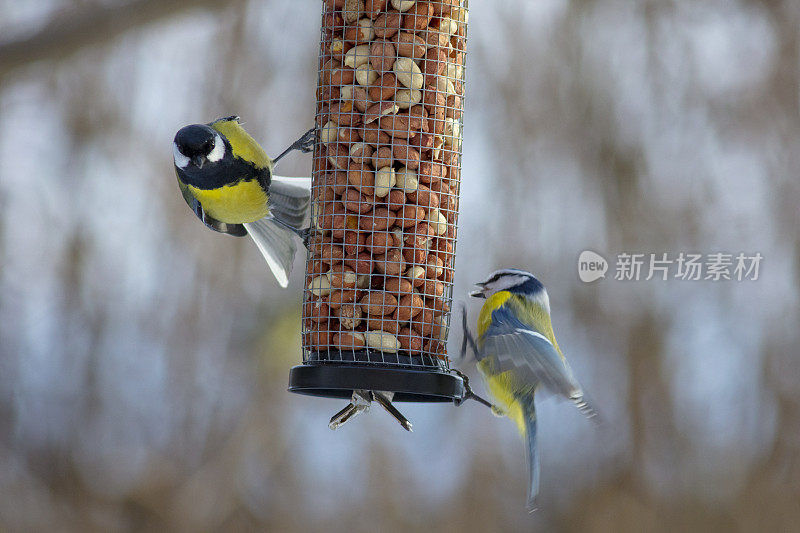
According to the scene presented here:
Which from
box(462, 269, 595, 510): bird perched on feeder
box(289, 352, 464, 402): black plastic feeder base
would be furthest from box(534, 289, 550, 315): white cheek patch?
box(289, 352, 464, 402): black plastic feeder base

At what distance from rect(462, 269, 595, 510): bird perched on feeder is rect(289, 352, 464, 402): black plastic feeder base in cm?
24

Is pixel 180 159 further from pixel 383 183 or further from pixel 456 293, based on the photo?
pixel 456 293

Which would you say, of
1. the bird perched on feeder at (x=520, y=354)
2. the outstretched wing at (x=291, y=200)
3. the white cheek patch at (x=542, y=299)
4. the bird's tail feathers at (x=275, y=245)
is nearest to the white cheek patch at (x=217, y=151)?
the outstretched wing at (x=291, y=200)

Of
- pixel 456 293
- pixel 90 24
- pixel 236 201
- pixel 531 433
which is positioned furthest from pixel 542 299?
pixel 90 24

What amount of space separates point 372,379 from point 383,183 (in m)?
0.48

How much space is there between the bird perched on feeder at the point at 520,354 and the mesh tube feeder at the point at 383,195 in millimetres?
229

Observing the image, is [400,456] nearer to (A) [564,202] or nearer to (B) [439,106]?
(A) [564,202]

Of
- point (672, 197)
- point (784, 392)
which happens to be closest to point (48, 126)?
point (672, 197)

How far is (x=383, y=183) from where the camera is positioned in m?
2.27

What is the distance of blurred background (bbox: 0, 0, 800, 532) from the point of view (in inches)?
185

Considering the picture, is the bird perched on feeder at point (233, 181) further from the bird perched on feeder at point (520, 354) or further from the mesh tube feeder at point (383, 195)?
the bird perched on feeder at point (520, 354)

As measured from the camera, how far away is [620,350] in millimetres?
4871

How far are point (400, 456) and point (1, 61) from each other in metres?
2.74

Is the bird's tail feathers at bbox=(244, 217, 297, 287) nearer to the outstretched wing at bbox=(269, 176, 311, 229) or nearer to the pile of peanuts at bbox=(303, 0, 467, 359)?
the outstretched wing at bbox=(269, 176, 311, 229)
